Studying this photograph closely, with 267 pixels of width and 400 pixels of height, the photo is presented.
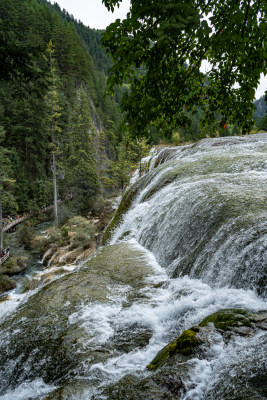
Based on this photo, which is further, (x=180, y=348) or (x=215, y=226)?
(x=215, y=226)

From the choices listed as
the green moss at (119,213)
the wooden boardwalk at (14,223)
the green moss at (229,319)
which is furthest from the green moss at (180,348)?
the wooden boardwalk at (14,223)

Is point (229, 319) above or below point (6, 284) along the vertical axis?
above

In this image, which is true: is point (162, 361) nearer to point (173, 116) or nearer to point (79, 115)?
point (173, 116)

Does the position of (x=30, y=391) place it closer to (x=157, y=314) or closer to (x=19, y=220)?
(x=157, y=314)

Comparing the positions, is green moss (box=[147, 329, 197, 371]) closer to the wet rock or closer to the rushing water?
the rushing water

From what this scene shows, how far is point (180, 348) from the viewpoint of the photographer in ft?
7.95

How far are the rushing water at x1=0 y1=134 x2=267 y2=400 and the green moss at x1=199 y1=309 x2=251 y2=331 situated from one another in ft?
0.54

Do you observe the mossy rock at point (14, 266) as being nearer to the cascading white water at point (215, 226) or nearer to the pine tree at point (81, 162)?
the cascading white water at point (215, 226)

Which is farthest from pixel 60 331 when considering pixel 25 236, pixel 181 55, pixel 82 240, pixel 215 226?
pixel 25 236

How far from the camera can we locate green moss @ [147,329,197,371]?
2.38m

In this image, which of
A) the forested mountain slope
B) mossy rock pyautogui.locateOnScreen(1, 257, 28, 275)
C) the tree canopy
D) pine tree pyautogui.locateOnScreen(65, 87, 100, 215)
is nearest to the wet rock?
the tree canopy

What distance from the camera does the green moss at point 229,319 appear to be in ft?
8.32

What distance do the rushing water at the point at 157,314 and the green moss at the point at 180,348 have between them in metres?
0.14

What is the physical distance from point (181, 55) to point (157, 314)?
3.59 meters
